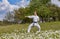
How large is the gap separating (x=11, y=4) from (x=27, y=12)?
536 centimetres

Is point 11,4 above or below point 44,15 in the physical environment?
above

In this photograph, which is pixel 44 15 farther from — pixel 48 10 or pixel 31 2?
A: pixel 31 2

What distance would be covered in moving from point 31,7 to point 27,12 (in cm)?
168

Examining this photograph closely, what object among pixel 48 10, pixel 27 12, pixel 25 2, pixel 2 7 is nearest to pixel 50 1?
pixel 48 10

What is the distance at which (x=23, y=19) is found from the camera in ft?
111

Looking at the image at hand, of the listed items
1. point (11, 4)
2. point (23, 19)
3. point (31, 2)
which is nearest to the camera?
point (11, 4)

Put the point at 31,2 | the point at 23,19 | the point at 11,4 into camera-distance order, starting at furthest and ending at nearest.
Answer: the point at 23,19 → the point at 31,2 → the point at 11,4

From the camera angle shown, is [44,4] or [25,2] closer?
[25,2]

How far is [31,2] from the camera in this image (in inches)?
1229

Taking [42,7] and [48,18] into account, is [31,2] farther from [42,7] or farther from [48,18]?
[48,18]

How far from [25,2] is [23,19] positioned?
4.25 m

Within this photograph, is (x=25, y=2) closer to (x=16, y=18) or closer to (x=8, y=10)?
(x=8, y=10)

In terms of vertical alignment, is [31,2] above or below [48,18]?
above

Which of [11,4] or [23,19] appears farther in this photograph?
[23,19]
